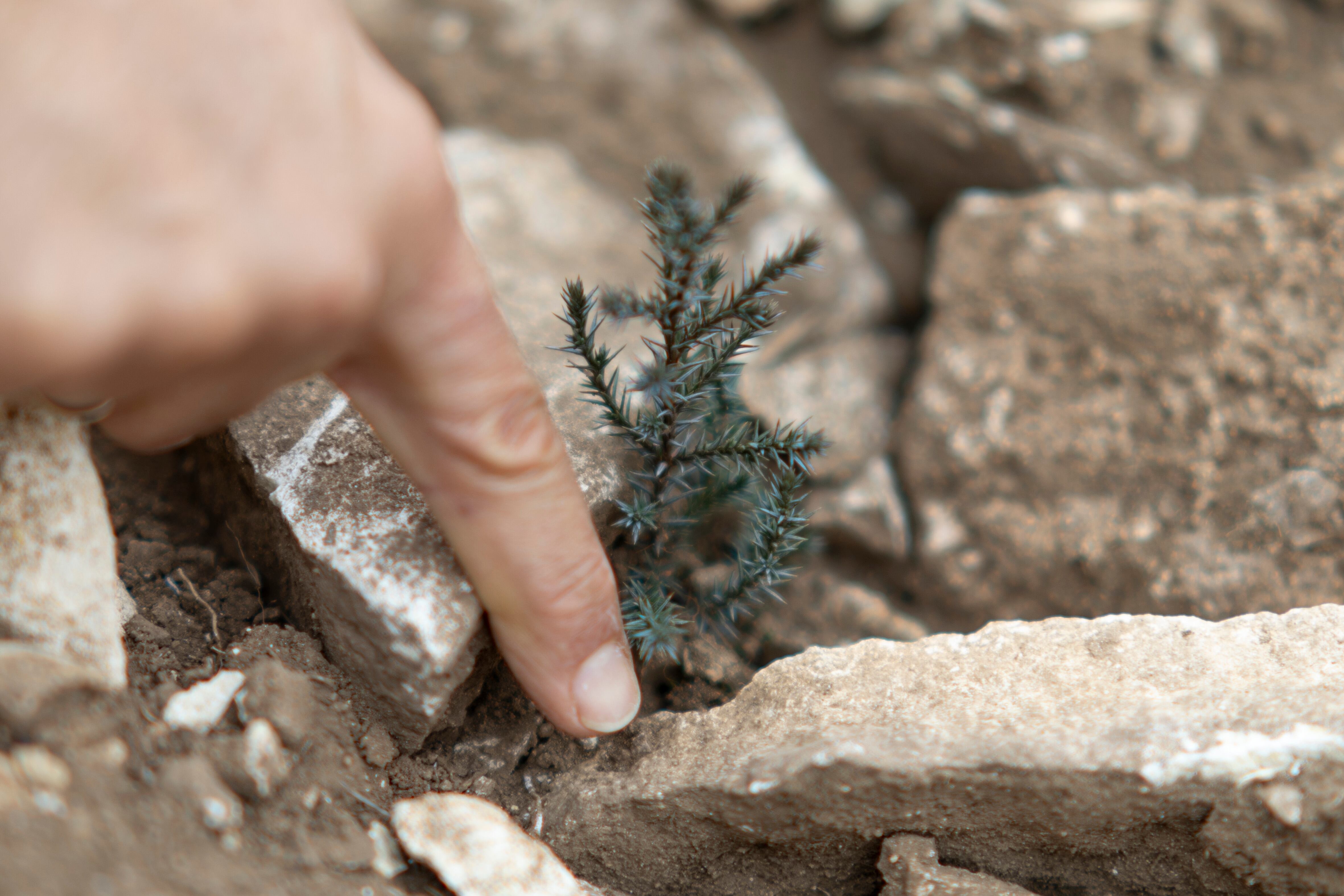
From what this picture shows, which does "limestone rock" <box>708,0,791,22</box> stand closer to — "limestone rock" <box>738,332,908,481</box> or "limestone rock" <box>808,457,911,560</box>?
"limestone rock" <box>738,332,908,481</box>

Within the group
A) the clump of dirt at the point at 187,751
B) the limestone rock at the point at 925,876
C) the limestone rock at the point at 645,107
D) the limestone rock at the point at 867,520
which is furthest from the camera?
the limestone rock at the point at 645,107

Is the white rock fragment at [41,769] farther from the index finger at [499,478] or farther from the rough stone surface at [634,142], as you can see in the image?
the rough stone surface at [634,142]

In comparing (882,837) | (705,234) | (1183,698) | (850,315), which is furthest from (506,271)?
(1183,698)

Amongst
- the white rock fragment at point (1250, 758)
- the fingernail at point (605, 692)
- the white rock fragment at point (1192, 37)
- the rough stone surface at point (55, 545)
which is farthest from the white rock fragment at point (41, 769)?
the white rock fragment at point (1192, 37)

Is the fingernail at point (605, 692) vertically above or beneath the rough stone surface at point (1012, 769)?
above

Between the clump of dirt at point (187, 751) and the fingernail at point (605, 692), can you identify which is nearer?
the clump of dirt at point (187, 751)

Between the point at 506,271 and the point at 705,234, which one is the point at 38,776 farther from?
the point at 506,271

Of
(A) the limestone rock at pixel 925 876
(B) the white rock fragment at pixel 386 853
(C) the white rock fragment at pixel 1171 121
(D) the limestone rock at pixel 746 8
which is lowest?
(A) the limestone rock at pixel 925 876
